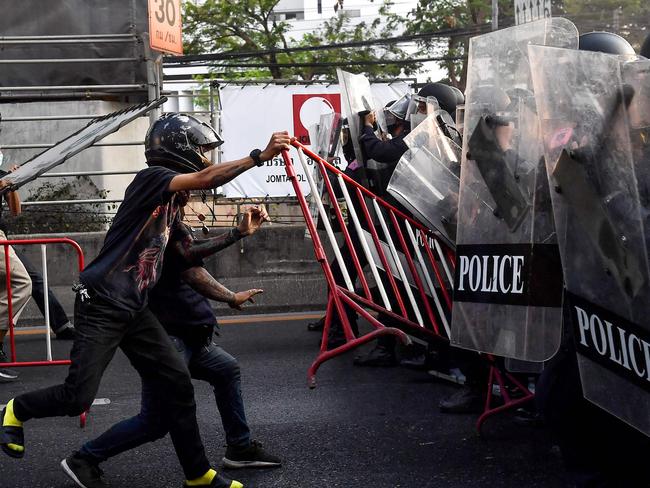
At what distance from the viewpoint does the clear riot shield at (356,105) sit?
5.77 meters

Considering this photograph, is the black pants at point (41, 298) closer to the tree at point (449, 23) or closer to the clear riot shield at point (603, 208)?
the clear riot shield at point (603, 208)

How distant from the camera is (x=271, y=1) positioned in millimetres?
31000

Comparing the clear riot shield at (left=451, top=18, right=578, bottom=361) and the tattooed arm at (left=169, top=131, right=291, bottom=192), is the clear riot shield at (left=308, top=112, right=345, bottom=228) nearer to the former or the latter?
the clear riot shield at (left=451, top=18, right=578, bottom=361)

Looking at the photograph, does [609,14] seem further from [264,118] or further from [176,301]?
[176,301]

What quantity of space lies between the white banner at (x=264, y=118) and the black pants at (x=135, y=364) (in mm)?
11429

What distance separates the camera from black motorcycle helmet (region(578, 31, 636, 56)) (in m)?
4.53

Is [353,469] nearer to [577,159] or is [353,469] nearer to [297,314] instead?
[577,159]

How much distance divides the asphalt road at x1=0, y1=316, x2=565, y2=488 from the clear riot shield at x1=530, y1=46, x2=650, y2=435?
60.7 inches

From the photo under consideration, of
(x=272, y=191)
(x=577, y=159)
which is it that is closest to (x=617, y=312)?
(x=577, y=159)

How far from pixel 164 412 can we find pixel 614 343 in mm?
2065

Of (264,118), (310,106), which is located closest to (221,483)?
(264,118)

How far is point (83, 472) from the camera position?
443 centimetres

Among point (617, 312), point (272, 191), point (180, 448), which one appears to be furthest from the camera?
point (272, 191)

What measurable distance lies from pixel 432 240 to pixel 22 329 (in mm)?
5092
